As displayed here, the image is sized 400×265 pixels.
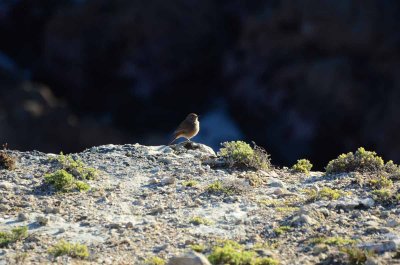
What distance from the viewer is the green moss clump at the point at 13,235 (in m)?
8.54

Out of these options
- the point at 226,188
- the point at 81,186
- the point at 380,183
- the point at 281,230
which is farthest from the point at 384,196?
the point at 81,186

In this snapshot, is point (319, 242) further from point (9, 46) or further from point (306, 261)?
point (9, 46)

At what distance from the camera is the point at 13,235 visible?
341 inches

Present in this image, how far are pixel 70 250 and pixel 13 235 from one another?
808mm

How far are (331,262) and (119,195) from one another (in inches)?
152

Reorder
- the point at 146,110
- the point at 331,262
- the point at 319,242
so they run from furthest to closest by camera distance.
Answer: the point at 146,110, the point at 319,242, the point at 331,262

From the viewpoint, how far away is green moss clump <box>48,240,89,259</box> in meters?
8.16

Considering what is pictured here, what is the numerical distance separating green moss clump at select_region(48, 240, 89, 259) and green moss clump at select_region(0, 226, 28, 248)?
52cm

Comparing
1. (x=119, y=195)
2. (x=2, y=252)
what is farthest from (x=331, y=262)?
(x=119, y=195)

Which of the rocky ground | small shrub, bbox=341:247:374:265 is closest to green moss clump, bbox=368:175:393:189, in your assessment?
the rocky ground

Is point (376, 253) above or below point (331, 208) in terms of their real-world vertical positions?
below

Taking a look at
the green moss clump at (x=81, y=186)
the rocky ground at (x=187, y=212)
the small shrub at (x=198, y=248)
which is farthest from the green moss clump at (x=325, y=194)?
the green moss clump at (x=81, y=186)

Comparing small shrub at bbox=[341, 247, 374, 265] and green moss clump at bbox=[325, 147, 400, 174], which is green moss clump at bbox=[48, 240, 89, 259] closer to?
small shrub at bbox=[341, 247, 374, 265]

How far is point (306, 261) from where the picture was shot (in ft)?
25.6
